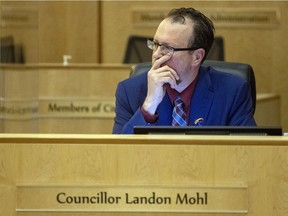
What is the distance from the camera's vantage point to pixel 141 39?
772 centimetres

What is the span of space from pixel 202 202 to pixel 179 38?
1.14m

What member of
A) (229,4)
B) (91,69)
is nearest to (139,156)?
(91,69)

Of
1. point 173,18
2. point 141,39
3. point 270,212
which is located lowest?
point 270,212

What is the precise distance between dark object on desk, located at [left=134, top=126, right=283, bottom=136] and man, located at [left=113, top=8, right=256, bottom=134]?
0.60 metres

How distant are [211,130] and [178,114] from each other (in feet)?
2.24

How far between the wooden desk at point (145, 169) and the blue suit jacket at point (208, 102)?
2.74 feet

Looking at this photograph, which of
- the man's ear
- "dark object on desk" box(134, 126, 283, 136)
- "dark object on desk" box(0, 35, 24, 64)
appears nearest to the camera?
"dark object on desk" box(134, 126, 283, 136)

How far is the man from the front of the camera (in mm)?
3598

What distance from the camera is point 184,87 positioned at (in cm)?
372

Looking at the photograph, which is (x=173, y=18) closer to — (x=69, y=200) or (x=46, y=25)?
(x=69, y=200)

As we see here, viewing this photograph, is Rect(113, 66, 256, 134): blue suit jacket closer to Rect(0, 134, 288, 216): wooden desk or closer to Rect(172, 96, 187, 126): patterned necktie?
Rect(172, 96, 187, 126): patterned necktie

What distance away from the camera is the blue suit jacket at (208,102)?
362cm

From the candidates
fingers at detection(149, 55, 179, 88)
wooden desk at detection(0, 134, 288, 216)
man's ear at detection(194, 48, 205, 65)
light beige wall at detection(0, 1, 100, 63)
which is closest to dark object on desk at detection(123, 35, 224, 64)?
light beige wall at detection(0, 1, 100, 63)

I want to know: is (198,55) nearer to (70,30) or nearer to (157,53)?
(157,53)
